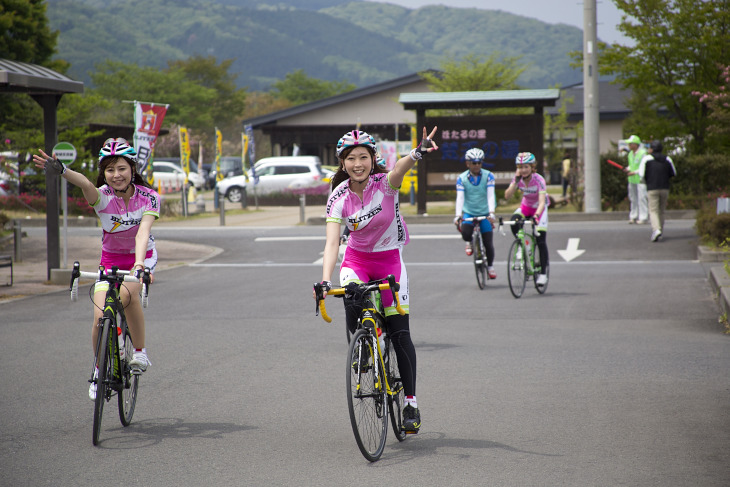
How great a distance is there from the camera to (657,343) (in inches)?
348

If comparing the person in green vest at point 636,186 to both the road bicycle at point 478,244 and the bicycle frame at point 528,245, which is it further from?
the bicycle frame at point 528,245

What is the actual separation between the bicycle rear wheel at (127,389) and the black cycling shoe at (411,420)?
70.8 inches

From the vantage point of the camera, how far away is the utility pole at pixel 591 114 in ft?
81.9

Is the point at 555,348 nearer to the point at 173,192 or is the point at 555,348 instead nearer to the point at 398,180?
the point at 398,180

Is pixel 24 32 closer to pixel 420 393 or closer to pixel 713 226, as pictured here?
pixel 713 226

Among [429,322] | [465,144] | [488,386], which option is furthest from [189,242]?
[488,386]

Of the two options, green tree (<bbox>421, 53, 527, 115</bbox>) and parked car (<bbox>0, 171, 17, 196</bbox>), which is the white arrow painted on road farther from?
parked car (<bbox>0, 171, 17, 196</bbox>)

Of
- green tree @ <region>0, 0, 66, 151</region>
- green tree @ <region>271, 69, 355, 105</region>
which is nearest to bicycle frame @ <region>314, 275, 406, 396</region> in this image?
green tree @ <region>0, 0, 66, 151</region>

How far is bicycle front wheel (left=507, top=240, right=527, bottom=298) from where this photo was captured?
39.9 feet

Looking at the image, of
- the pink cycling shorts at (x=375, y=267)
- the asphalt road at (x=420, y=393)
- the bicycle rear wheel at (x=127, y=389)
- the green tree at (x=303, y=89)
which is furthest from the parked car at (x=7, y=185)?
the green tree at (x=303, y=89)

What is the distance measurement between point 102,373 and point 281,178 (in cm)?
3330

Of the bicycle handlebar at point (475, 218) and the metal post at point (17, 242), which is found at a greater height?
the bicycle handlebar at point (475, 218)

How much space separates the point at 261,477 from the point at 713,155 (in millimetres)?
23284

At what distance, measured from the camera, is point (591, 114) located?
26047mm
